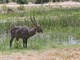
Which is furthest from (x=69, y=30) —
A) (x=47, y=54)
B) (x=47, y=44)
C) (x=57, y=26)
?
(x=47, y=54)

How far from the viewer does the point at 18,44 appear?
15.3m

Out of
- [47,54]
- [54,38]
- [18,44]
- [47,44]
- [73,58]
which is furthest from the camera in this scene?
[54,38]

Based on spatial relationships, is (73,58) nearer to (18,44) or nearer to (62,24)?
(18,44)

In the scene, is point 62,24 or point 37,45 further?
point 62,24

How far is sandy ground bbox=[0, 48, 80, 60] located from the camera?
42.3 feet

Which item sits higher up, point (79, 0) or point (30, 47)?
point (30, 47)

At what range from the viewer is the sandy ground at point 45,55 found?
42.3ft

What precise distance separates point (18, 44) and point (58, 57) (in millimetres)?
2714

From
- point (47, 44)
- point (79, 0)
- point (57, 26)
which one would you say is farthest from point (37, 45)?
point (79, 0)

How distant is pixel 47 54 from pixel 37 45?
7.06 ft

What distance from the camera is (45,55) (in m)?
13.4

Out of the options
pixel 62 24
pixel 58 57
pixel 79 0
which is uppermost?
pixel 58 57

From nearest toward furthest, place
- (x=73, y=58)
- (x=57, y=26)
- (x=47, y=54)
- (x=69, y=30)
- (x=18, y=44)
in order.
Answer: (x=73, y=58) < (x=47, y=54) < (x=18, y=44) < (x=69, y=30) < (x=57, y=26)

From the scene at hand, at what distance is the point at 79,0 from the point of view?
7362 centimetres
